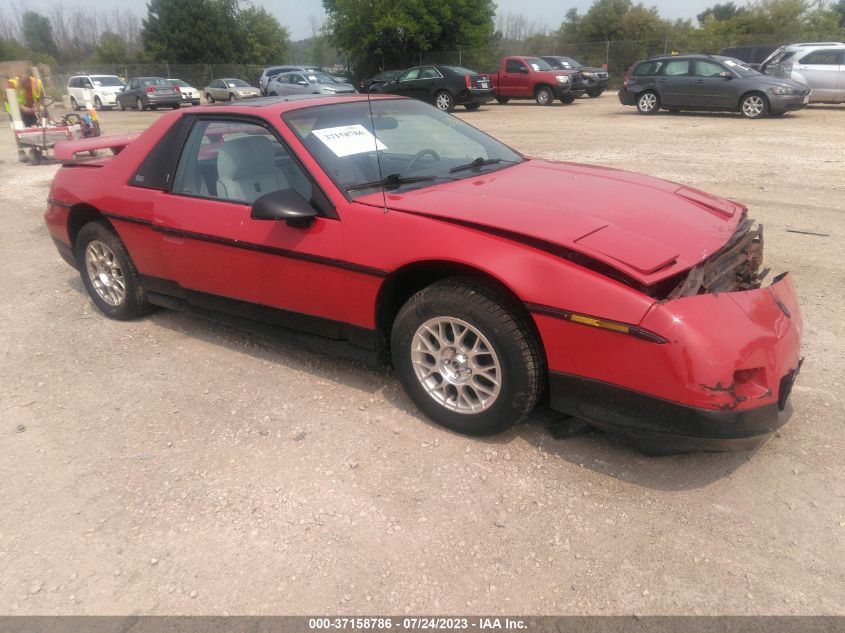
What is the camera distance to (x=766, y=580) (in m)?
2.25

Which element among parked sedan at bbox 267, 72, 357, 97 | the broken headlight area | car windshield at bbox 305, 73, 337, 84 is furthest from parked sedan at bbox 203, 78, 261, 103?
the broken headlight area

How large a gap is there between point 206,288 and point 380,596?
2411 mm

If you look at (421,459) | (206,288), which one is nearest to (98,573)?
(421,459)

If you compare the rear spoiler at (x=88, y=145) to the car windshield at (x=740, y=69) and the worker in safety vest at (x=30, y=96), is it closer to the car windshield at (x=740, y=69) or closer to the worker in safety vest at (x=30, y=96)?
the worker in safety vest at (x=30, y=96)

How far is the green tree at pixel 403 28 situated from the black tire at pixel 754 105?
2183 centimetres

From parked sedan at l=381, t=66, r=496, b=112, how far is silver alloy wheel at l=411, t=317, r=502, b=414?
19.3 metres

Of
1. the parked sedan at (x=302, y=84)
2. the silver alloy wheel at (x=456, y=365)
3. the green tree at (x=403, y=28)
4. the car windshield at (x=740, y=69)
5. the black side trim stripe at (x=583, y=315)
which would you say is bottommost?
the silver alloy wheel at (x=456, y=365)

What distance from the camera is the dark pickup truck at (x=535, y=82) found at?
2283 cm

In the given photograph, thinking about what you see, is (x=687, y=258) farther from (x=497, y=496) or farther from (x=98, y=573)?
(x=98, y=573)

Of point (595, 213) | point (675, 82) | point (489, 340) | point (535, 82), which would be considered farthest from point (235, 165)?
point (535, 82)

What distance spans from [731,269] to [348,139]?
6.74ft

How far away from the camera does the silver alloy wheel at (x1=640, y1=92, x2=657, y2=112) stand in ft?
58.1

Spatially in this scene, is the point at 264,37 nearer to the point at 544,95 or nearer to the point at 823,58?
the point at 544,95

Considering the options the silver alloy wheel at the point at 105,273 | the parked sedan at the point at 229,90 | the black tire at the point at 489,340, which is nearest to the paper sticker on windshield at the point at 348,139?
the black tire at the point at 489,340
